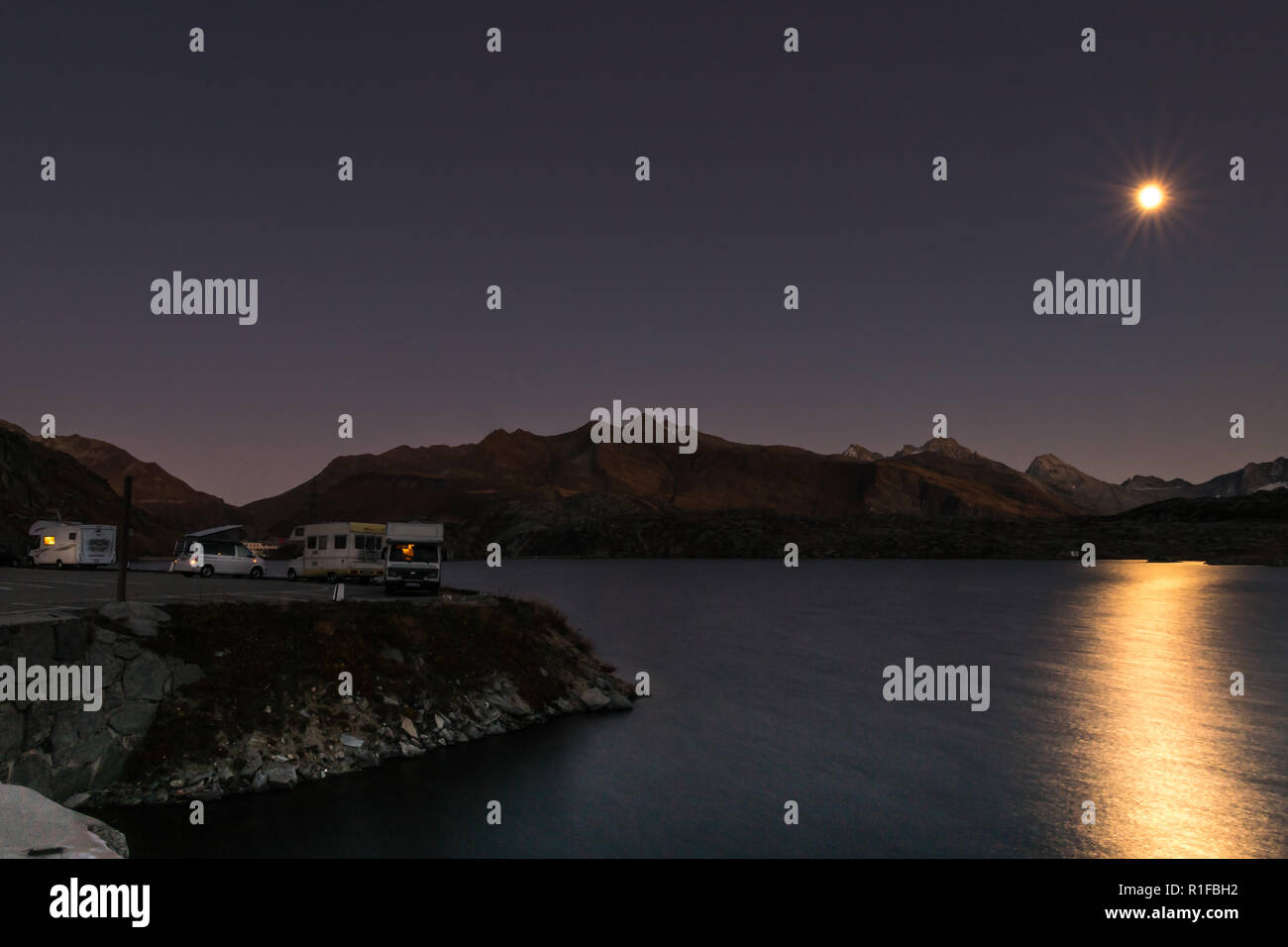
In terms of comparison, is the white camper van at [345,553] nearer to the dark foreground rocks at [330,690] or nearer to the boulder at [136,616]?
the dark foreground rocks at [330,690]

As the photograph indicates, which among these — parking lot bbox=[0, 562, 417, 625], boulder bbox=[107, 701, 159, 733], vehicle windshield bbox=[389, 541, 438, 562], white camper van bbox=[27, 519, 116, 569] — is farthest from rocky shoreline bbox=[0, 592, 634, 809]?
white camper van bbox=[27, 519, 116, 569]

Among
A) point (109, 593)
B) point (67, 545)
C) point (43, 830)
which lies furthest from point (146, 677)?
point (67, 545)

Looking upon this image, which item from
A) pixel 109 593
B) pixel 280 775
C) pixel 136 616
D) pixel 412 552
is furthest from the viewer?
pixel 412 552

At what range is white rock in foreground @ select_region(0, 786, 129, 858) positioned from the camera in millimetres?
9562

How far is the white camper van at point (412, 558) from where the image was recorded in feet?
142

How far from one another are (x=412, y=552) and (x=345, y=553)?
1241 centimetres

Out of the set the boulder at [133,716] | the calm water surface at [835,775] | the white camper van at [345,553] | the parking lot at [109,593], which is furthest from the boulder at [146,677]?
the white camper van at [345,553]

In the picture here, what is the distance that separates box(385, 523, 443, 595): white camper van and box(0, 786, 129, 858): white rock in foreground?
31.1 m

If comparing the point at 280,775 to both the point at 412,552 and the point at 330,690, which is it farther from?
the point at 412,552

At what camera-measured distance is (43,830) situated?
34.0 ft

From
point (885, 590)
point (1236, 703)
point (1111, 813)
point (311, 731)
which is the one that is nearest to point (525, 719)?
point (311, 731)

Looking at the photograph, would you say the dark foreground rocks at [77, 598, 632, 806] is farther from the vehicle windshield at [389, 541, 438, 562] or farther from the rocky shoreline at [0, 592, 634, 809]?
the vehicle windshield at [389, 541, 438, 562]

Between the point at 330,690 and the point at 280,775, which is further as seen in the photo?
the point at 330,690
